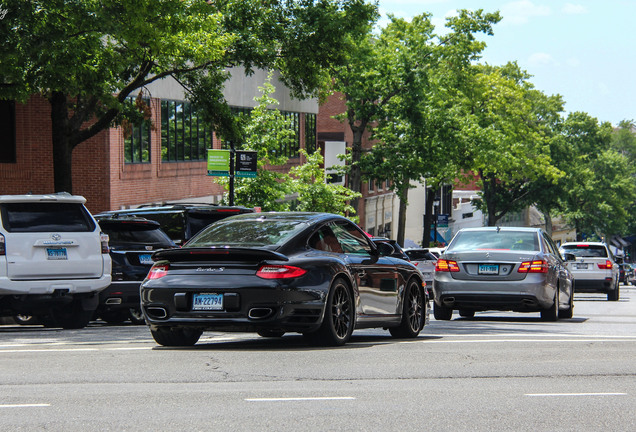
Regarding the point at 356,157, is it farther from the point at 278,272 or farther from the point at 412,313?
the point at 278,272

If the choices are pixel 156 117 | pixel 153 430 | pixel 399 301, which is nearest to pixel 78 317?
pixel 399 301

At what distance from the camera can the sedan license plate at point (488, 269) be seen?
17484mm

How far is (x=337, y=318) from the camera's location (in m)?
11.6

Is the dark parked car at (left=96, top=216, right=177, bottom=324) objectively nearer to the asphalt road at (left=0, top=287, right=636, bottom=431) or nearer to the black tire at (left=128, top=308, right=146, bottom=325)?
the black tire at (left=128, top=308, right=146, bottom=325)

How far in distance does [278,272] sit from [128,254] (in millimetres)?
5812

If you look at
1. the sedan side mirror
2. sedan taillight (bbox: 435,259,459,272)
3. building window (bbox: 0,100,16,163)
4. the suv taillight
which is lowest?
sedan taillight (bbox: 435,259,459,272)

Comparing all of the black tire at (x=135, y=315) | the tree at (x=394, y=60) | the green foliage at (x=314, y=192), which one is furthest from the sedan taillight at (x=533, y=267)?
the tree at (x=394, y=60)

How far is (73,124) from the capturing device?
82.4 feet

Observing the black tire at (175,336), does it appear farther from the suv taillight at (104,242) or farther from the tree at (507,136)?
the tree at (507,136)

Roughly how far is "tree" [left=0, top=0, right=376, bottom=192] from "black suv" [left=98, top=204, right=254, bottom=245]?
367 centimetres

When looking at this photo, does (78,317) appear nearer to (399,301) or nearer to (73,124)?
(399,301)

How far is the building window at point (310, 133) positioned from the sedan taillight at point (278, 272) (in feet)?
152

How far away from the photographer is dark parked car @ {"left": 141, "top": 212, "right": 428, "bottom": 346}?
10.9 m

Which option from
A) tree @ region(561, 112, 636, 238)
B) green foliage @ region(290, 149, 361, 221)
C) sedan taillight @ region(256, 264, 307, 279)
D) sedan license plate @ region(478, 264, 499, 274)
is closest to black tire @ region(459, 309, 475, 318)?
sedan license plate @ region(478, 264, 499, 274)
